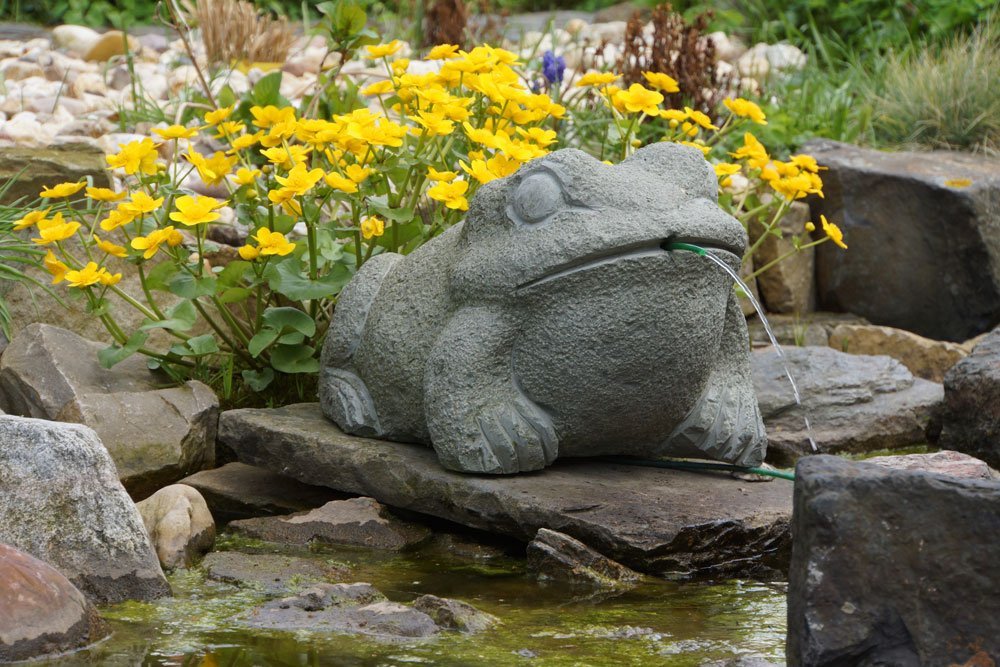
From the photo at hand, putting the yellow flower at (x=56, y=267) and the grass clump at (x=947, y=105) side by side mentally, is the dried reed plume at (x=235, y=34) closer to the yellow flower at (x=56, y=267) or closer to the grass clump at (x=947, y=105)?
the grass clump at (x=947, y=105)

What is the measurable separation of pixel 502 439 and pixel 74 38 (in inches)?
282

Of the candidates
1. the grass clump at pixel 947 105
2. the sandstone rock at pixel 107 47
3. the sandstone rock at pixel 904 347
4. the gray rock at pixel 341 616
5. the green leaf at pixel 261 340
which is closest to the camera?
the gray rock at pixel 341 616

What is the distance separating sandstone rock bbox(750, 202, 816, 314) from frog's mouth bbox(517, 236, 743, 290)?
318 cm

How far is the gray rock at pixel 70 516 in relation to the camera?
303 centimetres

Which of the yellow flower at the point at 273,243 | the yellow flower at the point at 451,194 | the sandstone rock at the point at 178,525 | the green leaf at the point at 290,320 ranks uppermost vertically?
the yellow flower at the point at 451,194

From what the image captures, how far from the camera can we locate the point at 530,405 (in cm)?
353

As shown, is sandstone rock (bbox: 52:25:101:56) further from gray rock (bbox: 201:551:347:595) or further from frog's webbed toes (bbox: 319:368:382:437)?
gray rock (bbox: 201:551:347:595)

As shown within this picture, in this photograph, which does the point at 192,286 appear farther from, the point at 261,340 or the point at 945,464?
the point at 945,464

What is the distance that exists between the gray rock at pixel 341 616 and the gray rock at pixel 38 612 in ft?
1.18

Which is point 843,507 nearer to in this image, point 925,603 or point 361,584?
point 925,603

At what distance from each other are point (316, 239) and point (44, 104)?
374 centimetres

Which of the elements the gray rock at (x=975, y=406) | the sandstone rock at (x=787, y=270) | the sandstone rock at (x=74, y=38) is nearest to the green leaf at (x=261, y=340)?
the gray rock at (x=975, y=406)

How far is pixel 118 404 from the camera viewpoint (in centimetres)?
407

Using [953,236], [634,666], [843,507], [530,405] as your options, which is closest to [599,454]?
[530,405]
